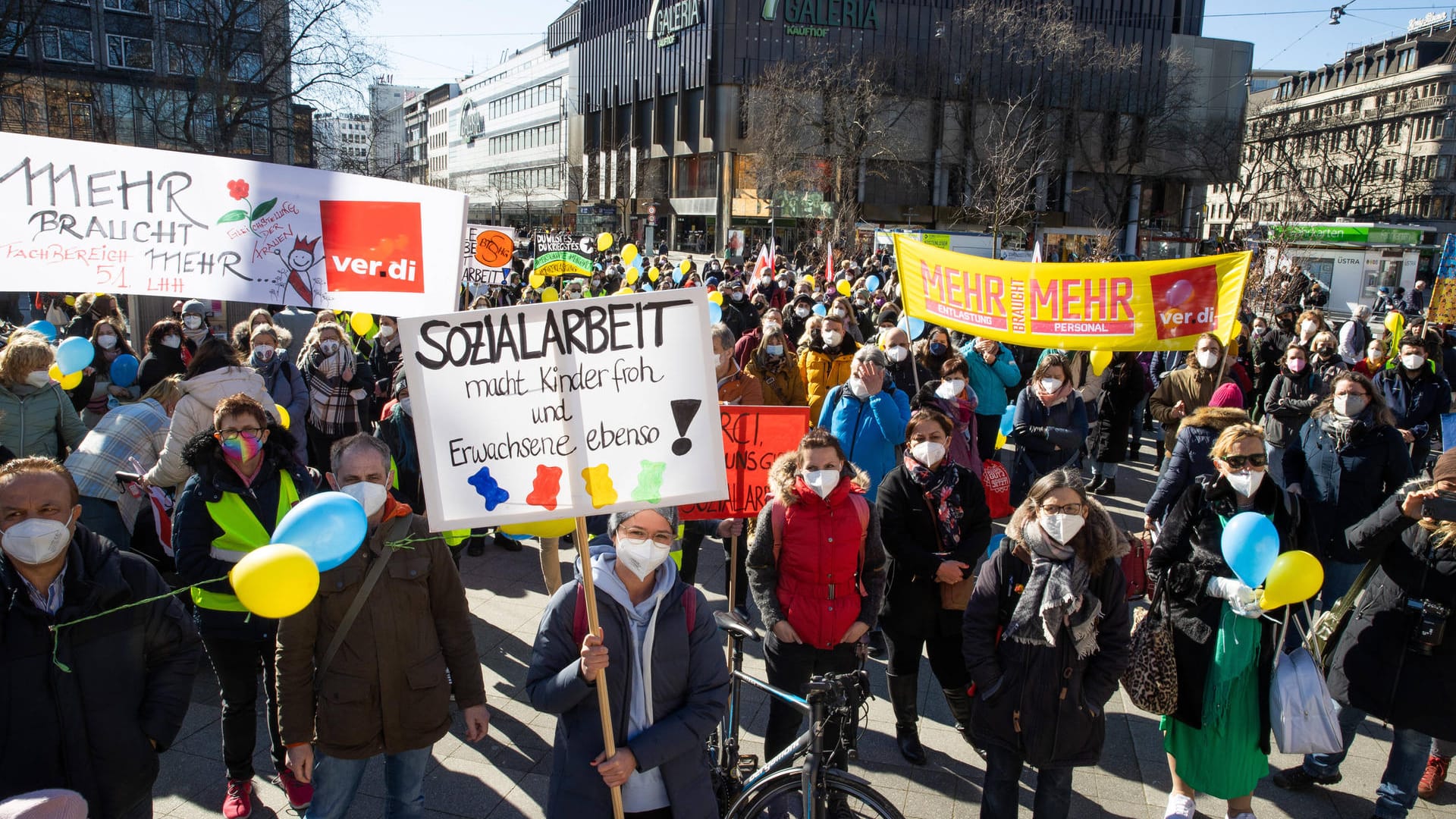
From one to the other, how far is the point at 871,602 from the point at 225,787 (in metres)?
2.92

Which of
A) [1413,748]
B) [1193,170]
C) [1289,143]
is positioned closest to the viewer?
[1413,748]

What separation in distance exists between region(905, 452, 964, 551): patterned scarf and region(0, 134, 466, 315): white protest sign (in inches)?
102

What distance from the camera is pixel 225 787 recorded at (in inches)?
162

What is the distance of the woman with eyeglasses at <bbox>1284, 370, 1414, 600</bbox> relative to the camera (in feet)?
17.6

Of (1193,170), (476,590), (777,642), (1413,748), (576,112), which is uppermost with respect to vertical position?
(576,112)

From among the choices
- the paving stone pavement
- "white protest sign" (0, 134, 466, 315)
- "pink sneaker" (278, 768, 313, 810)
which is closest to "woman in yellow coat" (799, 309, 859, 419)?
the paving stone pavement

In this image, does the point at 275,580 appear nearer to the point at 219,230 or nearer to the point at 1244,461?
the point at 219,230

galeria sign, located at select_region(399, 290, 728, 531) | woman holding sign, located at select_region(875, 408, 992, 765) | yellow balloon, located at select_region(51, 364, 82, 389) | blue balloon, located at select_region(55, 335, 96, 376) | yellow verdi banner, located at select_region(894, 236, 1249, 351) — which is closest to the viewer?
galeria sign, located at select_region(399, 290, 728, 531)

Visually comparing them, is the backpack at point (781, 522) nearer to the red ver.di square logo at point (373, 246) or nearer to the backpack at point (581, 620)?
the backpack at point (581, 620)

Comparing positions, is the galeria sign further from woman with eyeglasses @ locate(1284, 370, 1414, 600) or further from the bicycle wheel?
woman with eyeglasses @ locate(1284, 370, 1414, 600)

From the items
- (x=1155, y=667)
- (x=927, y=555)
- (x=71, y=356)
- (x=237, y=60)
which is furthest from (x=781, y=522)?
(x=237, y=60)

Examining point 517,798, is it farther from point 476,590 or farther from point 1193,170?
point 1193,170

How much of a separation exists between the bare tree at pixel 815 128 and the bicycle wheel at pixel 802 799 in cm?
4469

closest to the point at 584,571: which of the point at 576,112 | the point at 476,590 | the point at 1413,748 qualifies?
the point at 1413,748
